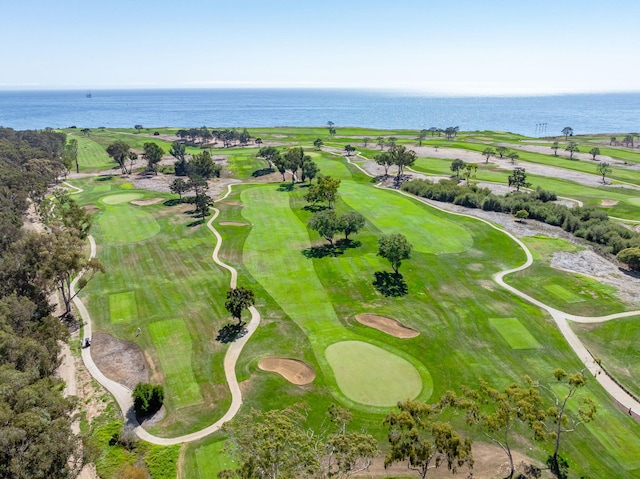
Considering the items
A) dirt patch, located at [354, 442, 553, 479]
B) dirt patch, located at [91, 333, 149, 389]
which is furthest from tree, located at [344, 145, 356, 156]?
dirt patch, located at [354, 442, 553, 479]

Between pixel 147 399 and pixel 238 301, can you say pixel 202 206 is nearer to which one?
pixel 238 301

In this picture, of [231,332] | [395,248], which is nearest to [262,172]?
[395,248]

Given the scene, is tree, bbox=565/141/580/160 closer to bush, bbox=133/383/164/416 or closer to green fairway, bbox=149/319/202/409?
green fairway, bbox=149/319/202/409

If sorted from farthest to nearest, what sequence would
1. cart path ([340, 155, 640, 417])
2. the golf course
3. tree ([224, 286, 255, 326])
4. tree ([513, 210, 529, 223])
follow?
tree ([513, 210, 529, 223]) → tree ([224, 286, 255, 326]) → cart path ([340, 155, 640, 417]) → the golf course

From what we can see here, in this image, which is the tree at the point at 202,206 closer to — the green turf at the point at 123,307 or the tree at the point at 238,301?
the green turf at the point at 123,307

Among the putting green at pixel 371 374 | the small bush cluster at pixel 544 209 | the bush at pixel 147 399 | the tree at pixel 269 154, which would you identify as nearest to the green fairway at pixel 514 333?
the putting green at pixel 371 374

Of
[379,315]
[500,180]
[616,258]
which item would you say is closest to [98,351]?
[379,315]
